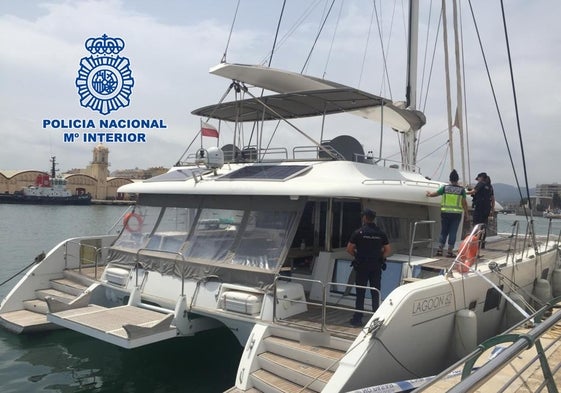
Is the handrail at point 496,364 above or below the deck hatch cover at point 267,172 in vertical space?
below

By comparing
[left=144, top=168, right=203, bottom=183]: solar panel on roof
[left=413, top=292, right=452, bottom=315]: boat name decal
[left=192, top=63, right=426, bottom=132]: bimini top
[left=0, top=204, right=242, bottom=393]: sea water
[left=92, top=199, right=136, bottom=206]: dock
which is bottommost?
[left=0, top=204, right=242, bottom=393]: sea water

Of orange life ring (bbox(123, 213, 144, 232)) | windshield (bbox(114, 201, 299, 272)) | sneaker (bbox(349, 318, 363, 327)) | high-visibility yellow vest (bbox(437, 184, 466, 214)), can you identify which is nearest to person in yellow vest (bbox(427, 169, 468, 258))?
high-visibility yellow vest (bbox(437, 184, 466, 214))

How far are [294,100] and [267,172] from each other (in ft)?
6.73

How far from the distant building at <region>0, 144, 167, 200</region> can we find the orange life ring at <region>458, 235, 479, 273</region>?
80.4 meters

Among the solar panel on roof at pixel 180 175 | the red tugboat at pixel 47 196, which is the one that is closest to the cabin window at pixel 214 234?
the solar panel on roof at pixel 180 175

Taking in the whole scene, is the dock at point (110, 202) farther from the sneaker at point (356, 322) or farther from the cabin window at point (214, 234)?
the sneaker at point (356, 322)

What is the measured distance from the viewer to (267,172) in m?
7.90

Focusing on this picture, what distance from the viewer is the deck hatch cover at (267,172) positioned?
754 centimetres

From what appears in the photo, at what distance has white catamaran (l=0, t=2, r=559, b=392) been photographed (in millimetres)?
5617

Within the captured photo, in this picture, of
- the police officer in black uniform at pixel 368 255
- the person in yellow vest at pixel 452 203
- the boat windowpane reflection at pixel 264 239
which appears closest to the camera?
the police officer in black uniform at pixel 368 255

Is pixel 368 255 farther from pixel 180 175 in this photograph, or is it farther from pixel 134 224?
pixel 134 224

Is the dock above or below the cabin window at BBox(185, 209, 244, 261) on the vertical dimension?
above

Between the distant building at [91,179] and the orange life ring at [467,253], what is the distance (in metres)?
80.4

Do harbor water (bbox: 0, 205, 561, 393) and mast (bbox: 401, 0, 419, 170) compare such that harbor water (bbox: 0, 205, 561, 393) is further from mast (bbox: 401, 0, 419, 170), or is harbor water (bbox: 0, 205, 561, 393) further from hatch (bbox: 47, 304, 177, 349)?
mast (bbox: 401, 0, 419, 170)
